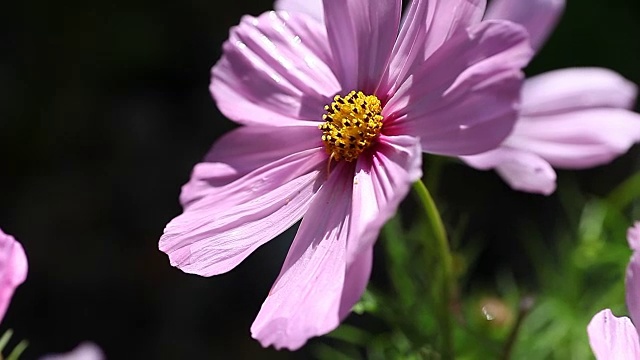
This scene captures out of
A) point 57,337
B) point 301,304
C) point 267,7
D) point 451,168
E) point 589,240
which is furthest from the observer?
point 267,7

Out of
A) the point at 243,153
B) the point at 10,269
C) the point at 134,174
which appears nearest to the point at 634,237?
the point at 243,153

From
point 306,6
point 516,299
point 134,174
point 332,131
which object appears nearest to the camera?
point 332,131

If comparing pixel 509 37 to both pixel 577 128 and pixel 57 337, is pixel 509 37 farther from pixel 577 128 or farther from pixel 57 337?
pixel 57 337

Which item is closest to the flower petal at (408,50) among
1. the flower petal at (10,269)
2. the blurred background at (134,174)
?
the flower petal at (10,269)

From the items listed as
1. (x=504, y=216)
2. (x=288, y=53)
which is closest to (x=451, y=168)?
(x=504, y=216)

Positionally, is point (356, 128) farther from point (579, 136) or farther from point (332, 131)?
point (579, 136)

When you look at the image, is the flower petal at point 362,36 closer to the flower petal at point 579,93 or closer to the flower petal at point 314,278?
the flower petal at point 314,278

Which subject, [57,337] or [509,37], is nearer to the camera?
[509,37]
